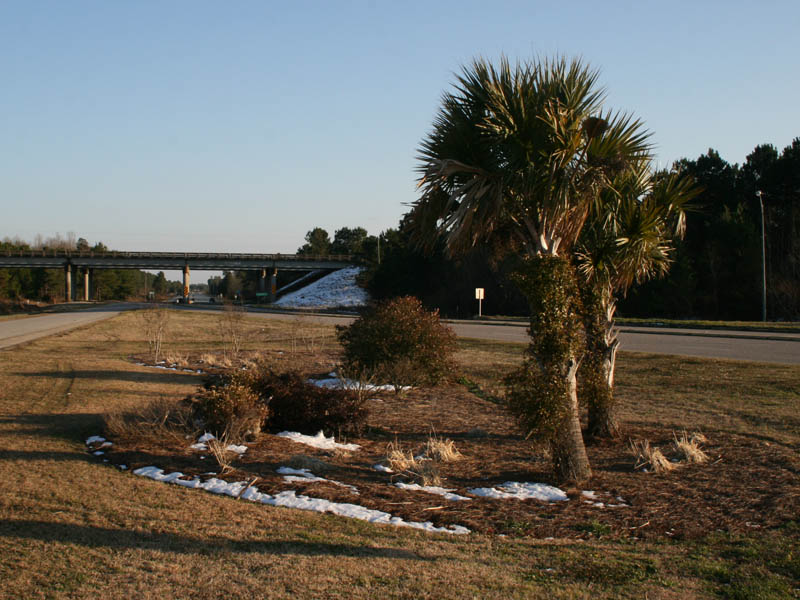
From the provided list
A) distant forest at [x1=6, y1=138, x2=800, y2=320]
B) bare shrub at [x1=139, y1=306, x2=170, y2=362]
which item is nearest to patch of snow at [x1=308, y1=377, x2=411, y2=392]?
bare shrub at [x1=139, y1=306, x2=170, y2=362]

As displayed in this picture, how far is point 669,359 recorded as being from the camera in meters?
18.6

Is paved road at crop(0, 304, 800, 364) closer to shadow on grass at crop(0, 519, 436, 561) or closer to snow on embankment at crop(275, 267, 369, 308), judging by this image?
shadow on grass at crop(0, 519, 436, 561)

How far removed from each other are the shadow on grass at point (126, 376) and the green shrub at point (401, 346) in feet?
12.5

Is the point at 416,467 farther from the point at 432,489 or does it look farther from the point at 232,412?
the point at 232,412

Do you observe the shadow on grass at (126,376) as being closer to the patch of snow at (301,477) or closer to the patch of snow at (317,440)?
the patch of snow at (317,440)

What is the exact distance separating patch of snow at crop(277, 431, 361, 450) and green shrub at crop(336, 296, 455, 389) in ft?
14.6

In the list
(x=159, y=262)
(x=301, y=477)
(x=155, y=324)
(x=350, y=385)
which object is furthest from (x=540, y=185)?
(x=159, y=262)

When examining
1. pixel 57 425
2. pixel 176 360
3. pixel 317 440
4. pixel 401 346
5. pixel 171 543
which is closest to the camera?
pixel 171 543

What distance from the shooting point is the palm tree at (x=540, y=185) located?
6.75 meters

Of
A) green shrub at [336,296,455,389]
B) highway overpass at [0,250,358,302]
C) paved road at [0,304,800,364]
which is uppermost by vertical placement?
highway overpass at [0,250,358,302]

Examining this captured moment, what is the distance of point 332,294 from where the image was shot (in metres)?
91.8

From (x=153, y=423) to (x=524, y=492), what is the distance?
470 centimetres

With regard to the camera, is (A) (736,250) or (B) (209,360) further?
(A) (736,250)

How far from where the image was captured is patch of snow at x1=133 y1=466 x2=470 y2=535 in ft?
18.6
